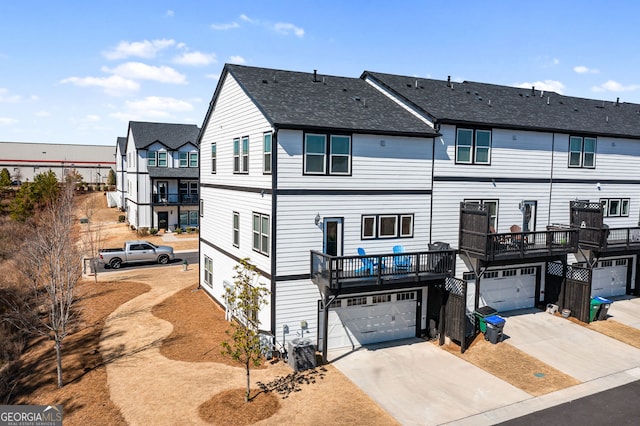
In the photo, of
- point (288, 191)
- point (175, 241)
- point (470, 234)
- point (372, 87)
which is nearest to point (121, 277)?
point (175, 241)

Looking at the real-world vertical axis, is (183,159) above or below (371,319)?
above

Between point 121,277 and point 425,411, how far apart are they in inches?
912

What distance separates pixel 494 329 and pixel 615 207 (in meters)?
13.3

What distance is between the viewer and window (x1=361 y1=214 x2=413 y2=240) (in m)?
18.8

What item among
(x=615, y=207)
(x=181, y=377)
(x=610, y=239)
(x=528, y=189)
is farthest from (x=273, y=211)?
(x=615, y=207)

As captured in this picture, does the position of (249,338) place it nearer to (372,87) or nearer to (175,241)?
(372,87)

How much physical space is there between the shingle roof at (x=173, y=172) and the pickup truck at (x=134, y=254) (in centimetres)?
1544

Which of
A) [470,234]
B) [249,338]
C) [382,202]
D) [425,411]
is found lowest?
[425,411]

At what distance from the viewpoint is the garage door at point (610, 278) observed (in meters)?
25.9

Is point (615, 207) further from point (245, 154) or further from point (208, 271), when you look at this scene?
point (208, 271)

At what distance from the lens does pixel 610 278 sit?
2628 centimetres

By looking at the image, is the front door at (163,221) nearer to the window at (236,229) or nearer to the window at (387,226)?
the window at (236,229)

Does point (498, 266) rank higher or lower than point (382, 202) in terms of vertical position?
lower

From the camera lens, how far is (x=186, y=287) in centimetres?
2717
